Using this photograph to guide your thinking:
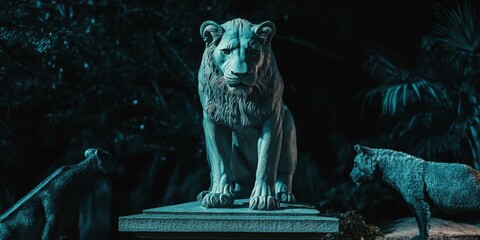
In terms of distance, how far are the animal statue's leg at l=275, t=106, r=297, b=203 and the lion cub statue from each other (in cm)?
1

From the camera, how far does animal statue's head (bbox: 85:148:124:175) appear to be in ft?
17.1

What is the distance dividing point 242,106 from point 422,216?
150 centimetres

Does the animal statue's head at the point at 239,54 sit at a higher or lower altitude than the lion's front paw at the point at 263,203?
higher

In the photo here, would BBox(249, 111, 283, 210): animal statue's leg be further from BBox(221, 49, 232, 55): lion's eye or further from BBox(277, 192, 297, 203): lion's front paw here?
BBox(221, 49, 232, 55): lion's eye

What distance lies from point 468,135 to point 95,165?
15.4 ft

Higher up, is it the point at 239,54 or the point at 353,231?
the point at 239,54

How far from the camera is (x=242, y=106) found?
4.27m

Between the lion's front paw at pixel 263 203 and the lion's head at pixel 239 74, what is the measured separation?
1.71ft

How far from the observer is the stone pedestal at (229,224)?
3822mm

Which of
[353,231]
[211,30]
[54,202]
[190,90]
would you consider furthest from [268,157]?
[190,90]

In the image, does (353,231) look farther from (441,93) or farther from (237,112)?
(441,93)

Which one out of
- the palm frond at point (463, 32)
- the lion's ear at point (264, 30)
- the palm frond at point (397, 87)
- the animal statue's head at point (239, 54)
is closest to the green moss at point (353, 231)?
the animal statue's head at point (239, 54)

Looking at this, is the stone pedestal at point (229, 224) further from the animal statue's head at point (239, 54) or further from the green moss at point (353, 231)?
the green moss at point (353, 231)

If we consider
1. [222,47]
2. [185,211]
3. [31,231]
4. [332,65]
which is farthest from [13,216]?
[332,65]
